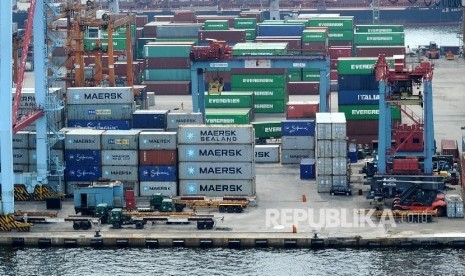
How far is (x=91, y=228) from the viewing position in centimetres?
7362

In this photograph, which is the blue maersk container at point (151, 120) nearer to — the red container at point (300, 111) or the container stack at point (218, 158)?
the container stack at point (218, 158)

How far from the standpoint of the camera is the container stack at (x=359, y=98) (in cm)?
8969

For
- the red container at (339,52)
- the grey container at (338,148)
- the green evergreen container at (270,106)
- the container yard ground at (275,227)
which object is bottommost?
the container yard ground at (275,227)

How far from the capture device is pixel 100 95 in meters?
85.6

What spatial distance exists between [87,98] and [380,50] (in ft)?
132

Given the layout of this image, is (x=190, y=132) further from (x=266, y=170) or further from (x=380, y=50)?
(x=380, y=50)

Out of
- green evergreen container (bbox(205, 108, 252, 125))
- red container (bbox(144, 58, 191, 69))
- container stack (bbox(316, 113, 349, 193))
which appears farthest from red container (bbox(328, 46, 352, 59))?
container stack (bbox(316, 113, 349, 193))

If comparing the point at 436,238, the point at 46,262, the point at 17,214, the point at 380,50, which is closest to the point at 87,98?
the point at 17,214

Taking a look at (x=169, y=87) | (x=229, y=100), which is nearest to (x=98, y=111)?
(x=229, y=100)

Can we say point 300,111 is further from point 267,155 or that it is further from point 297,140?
point 297,140

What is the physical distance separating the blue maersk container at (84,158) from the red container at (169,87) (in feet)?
126

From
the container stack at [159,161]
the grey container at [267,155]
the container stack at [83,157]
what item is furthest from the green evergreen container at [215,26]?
the container stack at [159,161]

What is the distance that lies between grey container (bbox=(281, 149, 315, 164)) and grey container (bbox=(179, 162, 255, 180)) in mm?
9604

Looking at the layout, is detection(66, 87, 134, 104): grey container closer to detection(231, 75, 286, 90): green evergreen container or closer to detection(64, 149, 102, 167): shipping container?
detection(64, 149, 102, 167): shipping container
